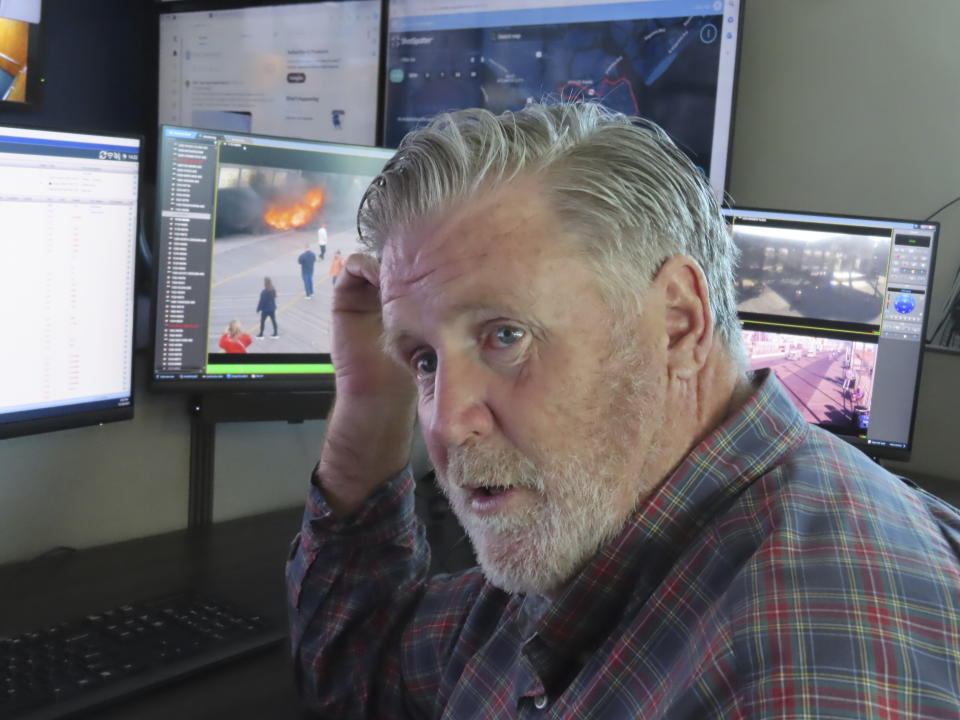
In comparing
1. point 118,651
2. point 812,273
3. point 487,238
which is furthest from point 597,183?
point 812,273

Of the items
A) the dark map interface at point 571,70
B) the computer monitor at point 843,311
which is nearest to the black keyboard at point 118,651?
the computer monitor at point 843,311

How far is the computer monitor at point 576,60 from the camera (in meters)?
2.02

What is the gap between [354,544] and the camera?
45.9 inches

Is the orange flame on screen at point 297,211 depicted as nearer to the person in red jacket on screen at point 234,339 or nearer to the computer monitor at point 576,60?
the person in red jacket on screen at point 234,339

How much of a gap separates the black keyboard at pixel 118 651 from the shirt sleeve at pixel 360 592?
0.24 feet

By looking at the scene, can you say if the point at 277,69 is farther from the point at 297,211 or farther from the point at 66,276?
the point at 66,276

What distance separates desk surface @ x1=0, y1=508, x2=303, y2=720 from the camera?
1.01 metres

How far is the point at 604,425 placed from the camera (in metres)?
0.80

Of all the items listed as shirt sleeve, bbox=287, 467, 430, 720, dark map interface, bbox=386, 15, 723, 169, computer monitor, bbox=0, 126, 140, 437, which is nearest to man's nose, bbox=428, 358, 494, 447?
shirt sleeve, bbox=287, 467, 430, 720

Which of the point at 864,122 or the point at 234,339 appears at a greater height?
the point at 864,122

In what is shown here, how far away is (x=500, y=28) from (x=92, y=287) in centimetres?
137

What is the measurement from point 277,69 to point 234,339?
1525mm

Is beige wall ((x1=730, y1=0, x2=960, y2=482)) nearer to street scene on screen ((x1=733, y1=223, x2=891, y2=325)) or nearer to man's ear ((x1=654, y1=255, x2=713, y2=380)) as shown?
street scene on screen ((x1=733, y1=223, x2=891, y2=325))

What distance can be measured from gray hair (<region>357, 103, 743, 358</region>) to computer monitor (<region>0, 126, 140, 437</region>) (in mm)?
552
